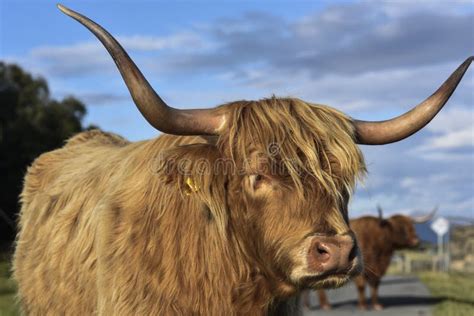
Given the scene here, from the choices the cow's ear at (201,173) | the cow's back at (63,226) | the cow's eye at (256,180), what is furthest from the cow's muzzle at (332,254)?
the cow's back at (63,226)

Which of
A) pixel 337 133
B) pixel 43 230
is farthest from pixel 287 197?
pixel 43 230

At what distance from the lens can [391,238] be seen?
680 inches

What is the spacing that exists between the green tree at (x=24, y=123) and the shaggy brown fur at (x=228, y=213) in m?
24.4

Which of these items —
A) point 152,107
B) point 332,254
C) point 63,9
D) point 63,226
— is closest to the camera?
point 332,254

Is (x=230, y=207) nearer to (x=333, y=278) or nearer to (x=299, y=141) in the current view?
(x=299, y=141)

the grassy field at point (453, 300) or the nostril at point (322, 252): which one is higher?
the nostril at point (322, 252)

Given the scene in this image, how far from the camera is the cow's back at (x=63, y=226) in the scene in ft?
17.0

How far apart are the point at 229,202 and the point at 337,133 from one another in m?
0.69

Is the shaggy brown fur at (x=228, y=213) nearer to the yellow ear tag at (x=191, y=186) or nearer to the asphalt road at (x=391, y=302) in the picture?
the yellow ear tag at (x=191, y=186)

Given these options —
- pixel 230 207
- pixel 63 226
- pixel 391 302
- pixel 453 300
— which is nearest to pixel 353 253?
pixel 230 207

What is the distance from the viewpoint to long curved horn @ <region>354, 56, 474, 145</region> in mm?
4871

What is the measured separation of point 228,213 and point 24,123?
107ft

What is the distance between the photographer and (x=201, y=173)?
4.39 m

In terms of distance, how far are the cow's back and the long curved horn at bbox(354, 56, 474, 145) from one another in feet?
5.37
